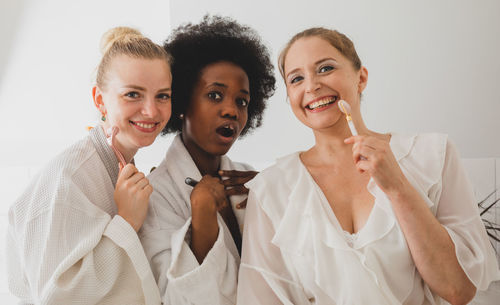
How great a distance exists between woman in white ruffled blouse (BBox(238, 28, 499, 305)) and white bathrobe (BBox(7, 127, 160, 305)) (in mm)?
320

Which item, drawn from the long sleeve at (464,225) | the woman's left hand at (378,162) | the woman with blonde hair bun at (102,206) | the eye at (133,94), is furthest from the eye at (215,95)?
the long sleeve at (464,225)

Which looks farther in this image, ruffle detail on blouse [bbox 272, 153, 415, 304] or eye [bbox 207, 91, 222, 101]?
eye [bbox 207, 91, 222, 101]

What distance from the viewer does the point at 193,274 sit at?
121 centimetres

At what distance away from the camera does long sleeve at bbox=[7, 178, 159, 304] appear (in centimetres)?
114

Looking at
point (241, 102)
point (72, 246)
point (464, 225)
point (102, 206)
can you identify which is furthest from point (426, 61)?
point (72, 246)

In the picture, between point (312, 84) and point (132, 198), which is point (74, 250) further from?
point (312, 84)

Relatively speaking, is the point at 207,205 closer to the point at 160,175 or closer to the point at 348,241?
the point at 160,175

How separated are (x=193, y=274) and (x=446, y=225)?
2.22 ft

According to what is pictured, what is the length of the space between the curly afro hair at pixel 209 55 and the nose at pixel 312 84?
458 mm

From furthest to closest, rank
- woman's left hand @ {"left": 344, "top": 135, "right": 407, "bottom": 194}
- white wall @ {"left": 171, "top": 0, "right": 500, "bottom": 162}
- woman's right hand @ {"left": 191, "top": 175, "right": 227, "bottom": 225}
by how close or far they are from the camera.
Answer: white wall @ {"left": 171, "top": 0, "right": 500, "bottom": 162} → woman's right hand @ {"left": 191, "top": 175, "right": 227, "bottom": 225} → woman's left hand @ {"left": 344, "top": 135, "right": 407, "bottom": 194}

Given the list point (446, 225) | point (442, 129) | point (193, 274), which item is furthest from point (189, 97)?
point (442, 129)

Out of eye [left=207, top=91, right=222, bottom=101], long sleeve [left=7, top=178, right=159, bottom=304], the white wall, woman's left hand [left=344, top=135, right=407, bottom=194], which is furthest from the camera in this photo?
the white wall

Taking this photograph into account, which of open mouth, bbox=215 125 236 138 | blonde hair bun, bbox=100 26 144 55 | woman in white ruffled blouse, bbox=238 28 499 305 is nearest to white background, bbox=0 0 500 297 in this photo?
blonde hair bun, bbox=100 26 144 55

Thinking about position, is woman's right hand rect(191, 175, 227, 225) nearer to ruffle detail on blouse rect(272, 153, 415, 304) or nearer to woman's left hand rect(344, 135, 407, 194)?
ruffle detail on blouse rect(272, 153, 415, 304)
